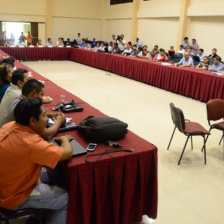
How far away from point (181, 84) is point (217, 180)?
439 centimetres

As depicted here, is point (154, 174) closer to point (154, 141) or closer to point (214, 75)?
point (154, 141)

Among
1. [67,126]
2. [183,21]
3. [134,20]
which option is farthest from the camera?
[134,20]

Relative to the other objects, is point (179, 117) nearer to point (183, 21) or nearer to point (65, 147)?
point (65, 147)

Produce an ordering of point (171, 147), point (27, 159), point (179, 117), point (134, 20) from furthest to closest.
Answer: point (134, 20), point (171, 147), point (179, 117), point (27, 159)

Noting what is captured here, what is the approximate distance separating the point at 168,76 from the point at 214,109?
398 cm

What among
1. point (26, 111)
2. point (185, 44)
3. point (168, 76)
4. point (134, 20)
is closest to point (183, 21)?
point (185, 44)

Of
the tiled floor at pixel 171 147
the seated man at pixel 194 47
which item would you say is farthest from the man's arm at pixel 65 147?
the seated man at pixel 194 47

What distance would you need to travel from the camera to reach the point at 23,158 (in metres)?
1.62

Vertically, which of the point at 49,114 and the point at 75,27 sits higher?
the point at 75,27

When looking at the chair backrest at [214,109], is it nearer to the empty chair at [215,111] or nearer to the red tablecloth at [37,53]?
the empty chair at [215,111]

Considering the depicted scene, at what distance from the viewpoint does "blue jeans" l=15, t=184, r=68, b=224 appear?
1.76 metres

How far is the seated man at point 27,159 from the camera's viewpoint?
161cm

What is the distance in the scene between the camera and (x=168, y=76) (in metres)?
7.62

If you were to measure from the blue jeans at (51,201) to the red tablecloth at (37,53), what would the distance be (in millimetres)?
11294
